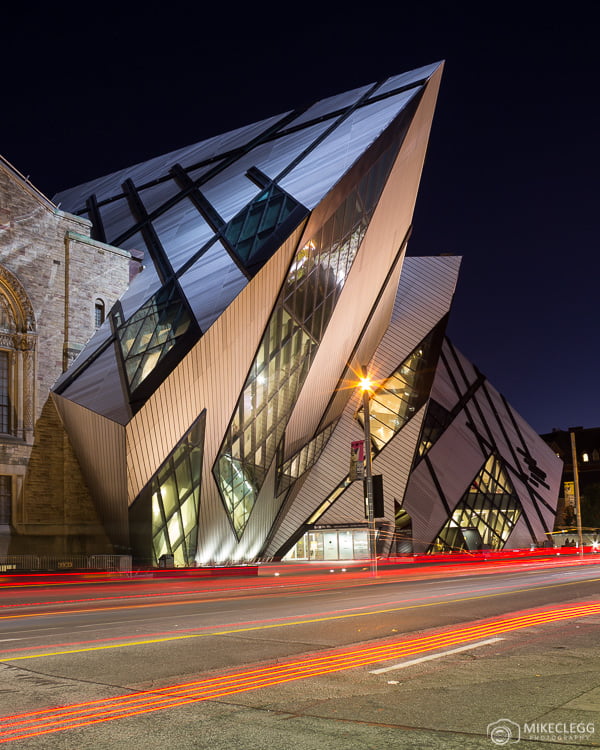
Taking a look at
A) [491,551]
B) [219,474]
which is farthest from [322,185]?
[491,551]

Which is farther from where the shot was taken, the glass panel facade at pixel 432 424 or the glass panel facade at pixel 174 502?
the glass panel facade at pixel 432 424

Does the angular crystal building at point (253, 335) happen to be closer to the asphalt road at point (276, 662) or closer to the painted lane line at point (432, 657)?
the asphalt road at point (276, 662)

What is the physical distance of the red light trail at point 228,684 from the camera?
6090 millimetres

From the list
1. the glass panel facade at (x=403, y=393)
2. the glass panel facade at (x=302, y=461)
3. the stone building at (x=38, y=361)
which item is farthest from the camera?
the glass panel facade at (x=403, y=393)

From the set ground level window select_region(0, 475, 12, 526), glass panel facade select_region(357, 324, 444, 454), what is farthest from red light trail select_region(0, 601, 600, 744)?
glass panel facade select_region(357, 324, 444, 454)

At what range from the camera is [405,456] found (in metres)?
47.4

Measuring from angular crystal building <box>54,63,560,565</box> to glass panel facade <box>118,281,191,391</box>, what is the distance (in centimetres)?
10

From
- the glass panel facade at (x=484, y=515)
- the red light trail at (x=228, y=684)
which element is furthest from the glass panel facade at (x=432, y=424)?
the red light trail at (x=228, y=684)

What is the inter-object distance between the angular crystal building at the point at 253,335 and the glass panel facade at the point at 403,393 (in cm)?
14

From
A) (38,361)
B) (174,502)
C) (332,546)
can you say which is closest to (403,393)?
(332,546)

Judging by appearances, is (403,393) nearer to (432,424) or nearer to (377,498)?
(432,424)

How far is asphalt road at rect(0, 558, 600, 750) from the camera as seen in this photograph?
5.69m

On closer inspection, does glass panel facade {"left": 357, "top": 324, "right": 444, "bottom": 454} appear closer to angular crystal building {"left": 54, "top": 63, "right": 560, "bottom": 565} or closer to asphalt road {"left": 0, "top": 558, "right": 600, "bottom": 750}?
angular crystal building {"left": 54, "top": 63, "right": 560, "bottom": 565}

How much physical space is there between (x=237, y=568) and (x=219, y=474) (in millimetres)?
3693
